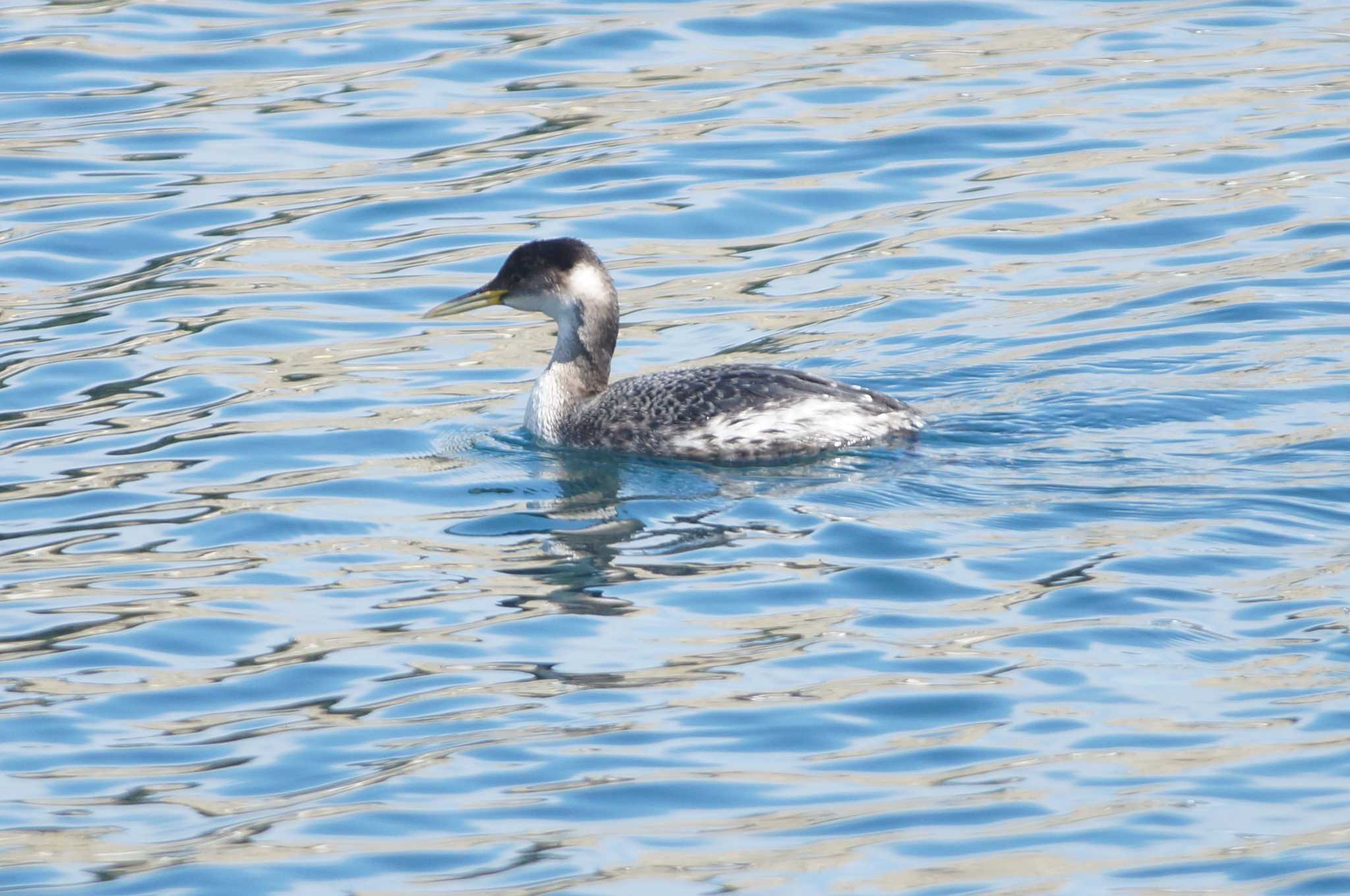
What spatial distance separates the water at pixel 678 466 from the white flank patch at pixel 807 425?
0.44ft

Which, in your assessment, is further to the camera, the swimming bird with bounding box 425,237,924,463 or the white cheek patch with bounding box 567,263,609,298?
the white cheek patch with bounding box 567,263,609,298

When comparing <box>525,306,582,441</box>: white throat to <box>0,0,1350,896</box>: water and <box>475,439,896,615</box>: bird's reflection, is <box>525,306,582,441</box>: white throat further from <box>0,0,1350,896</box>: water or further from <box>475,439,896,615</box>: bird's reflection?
<box>0,0,1350,896</box>: water

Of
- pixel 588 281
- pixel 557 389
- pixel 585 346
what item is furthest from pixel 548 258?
pixel 557 389

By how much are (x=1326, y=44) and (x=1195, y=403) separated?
27.3ft

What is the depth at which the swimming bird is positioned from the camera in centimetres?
1032

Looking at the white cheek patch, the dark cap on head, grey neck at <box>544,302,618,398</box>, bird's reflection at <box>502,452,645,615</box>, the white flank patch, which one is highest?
the dark cap on head

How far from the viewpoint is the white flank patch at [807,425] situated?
10.3 meters

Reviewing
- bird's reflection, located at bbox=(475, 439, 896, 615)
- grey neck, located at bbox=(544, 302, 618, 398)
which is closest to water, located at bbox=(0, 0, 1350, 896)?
bird's reflection, located at bbox=(475, 439, 896, 615)

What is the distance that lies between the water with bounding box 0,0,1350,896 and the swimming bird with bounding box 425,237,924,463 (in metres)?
0.18

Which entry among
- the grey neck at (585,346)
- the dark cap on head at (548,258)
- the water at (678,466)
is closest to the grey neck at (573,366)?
the grey neck at (585,346)

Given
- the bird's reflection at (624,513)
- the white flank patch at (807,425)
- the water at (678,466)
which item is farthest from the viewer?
the white flank patch at (807,425)

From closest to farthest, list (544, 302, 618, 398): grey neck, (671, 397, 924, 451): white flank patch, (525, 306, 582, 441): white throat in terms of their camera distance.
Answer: (671, 397, 924, 451): white flank patch → (525, 306, 582, 441): white throat → (544, 302, 618, 398): grey neck

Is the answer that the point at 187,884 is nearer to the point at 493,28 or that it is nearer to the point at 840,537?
the point at 840,537

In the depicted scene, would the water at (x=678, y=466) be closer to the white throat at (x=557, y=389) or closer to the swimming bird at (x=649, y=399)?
the swimming bird at (x=649, y=399)
